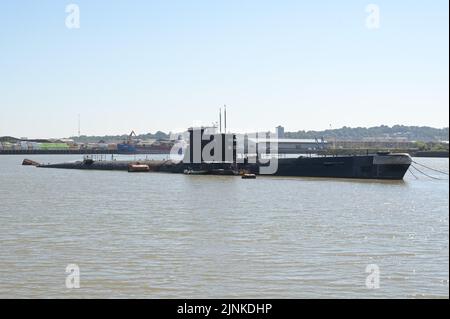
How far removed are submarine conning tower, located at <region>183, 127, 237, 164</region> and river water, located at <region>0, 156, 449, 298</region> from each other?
3449 cm

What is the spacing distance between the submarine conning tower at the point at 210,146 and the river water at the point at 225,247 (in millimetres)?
34488

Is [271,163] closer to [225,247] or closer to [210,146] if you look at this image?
[210,146]

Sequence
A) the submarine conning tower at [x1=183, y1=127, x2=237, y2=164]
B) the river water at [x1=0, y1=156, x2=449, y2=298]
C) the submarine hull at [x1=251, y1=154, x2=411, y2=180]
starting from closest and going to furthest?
1. the river water at [x1=0, y1=156, x2=449, y2=298]
2. the submarine hull at [x1=251, y1=154, x2=411, y2=180]
3. the submarine conning tower at [x1=183, y1=127, x2=237, y2=164]

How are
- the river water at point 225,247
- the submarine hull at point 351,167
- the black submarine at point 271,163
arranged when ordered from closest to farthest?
the river water at point 225,247 → the submarine hull at point 351,167 → the black submarine at point 271,163

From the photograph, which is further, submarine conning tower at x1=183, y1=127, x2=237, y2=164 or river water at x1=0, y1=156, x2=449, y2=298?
submarine conning tower at x1=183, y1=127, x2=237, y2=164

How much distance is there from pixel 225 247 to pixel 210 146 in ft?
195

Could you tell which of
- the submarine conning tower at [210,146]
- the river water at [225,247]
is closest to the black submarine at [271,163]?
the submarine conning tower at [210,146]

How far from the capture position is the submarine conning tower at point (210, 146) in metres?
81.2

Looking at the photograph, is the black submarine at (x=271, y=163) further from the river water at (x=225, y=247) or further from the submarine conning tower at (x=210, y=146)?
the river water at (x=225, y=247)

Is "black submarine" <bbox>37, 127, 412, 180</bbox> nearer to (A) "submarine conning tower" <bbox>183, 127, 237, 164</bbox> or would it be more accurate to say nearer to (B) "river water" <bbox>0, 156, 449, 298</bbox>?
(A) "submarine conning tower" <bbox>183, 127, 237, 164</bbox>

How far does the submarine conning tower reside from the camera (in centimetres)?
8125

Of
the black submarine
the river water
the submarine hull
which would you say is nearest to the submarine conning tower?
the black submarine

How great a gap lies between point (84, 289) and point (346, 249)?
10877 millimetres

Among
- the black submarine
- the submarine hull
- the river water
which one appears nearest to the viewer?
the river water
